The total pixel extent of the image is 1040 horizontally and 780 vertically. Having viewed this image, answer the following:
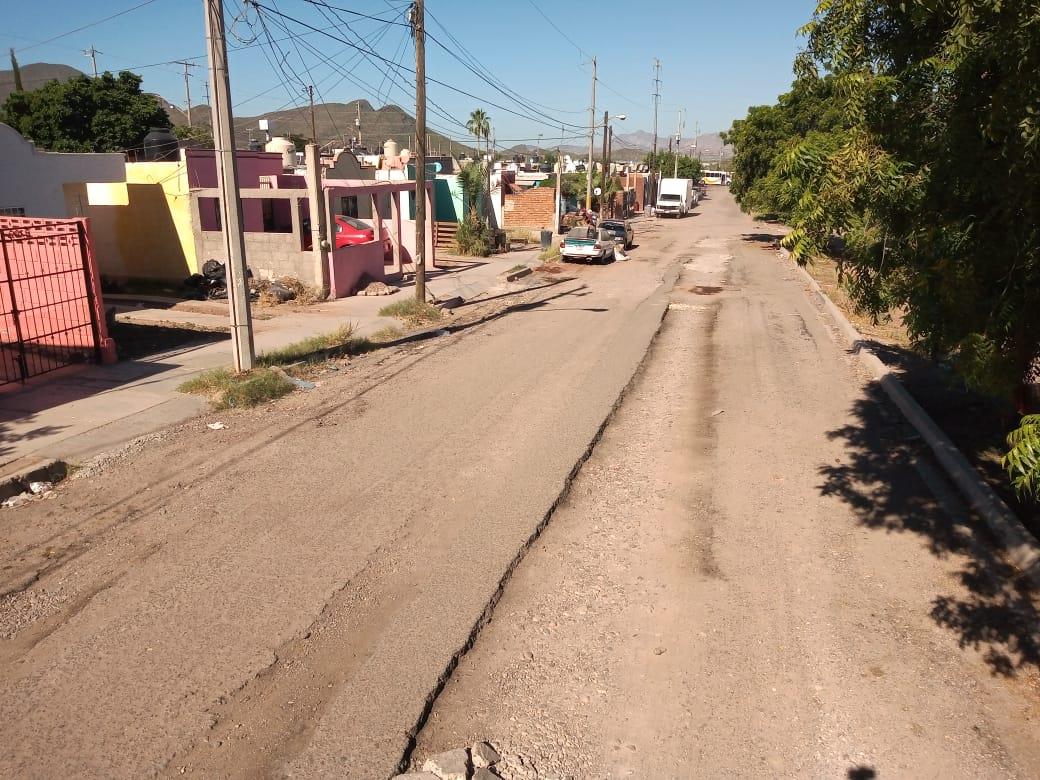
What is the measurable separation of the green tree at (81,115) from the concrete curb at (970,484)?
4089 cm

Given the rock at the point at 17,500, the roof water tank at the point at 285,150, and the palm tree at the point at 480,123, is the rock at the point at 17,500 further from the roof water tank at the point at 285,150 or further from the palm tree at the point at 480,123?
the palm tree at the point at 480,123

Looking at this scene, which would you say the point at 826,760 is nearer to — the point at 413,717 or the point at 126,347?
the point at 413,717

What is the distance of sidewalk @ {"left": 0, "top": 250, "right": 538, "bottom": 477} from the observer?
911 cm

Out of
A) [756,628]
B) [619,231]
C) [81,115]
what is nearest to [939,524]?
[756,628]

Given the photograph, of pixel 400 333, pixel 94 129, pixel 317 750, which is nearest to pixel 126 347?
pixel 400 333

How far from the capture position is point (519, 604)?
19.0 feet

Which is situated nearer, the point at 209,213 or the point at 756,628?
the point at 756,628

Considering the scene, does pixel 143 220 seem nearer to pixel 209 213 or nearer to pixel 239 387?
pixel 209 213

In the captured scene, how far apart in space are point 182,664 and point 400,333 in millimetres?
11929

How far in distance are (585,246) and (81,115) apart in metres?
29.2

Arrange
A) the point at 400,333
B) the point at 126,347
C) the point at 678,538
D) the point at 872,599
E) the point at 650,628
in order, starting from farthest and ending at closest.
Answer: the point at 400,333
the point at 126,347
the point at 678,538
the point at 872,599
the point at 650,628

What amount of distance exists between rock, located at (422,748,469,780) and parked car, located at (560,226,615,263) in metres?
27.0

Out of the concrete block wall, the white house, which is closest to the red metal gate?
the white house

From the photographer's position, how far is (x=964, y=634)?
5.54 metres
